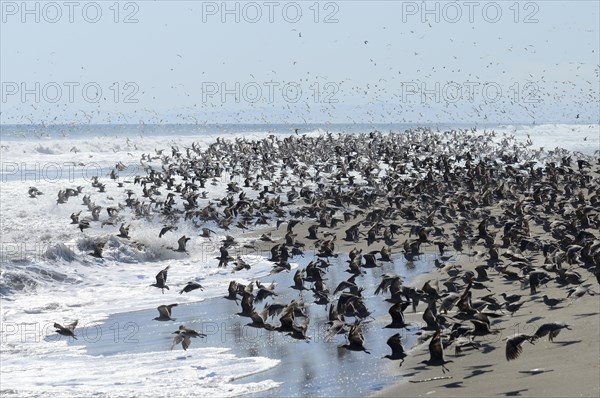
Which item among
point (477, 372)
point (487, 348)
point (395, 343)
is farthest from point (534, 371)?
point (395, 343)

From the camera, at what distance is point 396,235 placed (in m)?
28.4

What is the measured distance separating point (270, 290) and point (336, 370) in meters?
4.76

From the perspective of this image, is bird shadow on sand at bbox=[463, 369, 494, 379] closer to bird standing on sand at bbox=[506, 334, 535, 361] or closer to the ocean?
bird standing on sand at bbox=[506, 334, 535, 361]

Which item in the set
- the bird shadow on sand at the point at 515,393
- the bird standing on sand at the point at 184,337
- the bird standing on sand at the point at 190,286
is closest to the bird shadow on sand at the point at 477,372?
the bird shadow on sand at the point at 515,393

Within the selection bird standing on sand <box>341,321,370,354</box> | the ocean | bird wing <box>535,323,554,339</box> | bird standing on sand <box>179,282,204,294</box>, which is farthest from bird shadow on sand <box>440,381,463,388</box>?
bird standing on sand <box>179,282,204,294</box>

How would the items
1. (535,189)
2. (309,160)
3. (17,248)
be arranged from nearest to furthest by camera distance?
(17,248), (535,189), (309,160)

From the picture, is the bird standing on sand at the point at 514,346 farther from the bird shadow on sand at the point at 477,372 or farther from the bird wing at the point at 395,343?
the bird wing at the point at 395,343

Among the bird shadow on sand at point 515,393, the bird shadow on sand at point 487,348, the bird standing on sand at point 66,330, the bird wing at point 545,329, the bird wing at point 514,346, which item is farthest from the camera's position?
the bird standing on sand at point 66,330

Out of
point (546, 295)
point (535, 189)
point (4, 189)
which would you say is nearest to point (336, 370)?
point (546, 295)

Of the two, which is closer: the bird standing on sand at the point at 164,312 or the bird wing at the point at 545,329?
the bird wing at the point at 545,329

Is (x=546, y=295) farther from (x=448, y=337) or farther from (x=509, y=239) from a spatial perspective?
(x=509, y=239)

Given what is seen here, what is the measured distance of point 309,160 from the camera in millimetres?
49969

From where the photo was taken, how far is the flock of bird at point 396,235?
15.3m

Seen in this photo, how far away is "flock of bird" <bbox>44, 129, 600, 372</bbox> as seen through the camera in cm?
1528
